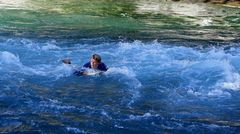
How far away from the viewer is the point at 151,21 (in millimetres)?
36344

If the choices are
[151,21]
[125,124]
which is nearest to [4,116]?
[125,124]

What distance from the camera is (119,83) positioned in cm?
1677

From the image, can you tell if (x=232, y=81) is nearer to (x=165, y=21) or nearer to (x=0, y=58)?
(x=0, y=58)

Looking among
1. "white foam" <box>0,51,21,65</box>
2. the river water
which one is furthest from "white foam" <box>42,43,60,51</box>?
"white foam" <box>0,51,21,65</box>

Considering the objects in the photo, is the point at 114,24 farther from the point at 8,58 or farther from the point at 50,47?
the point at 8,58

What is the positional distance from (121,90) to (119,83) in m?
1.00

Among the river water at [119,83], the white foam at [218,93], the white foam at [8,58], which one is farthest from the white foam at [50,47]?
the white foam at [218,93]

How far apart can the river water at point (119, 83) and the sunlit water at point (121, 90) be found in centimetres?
3

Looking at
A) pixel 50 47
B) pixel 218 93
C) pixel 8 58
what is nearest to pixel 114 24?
pixel 50 47

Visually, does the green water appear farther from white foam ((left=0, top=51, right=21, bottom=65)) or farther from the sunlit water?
white foam ((left=0, top=51, right=21, bottom=65))

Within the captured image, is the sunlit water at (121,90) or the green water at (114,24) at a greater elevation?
the green water at (114,24)

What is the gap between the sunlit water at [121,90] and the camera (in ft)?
40.6

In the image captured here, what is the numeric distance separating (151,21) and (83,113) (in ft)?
78.5

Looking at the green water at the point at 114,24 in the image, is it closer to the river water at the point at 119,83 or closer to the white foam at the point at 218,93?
the river water at the point at 119,83
